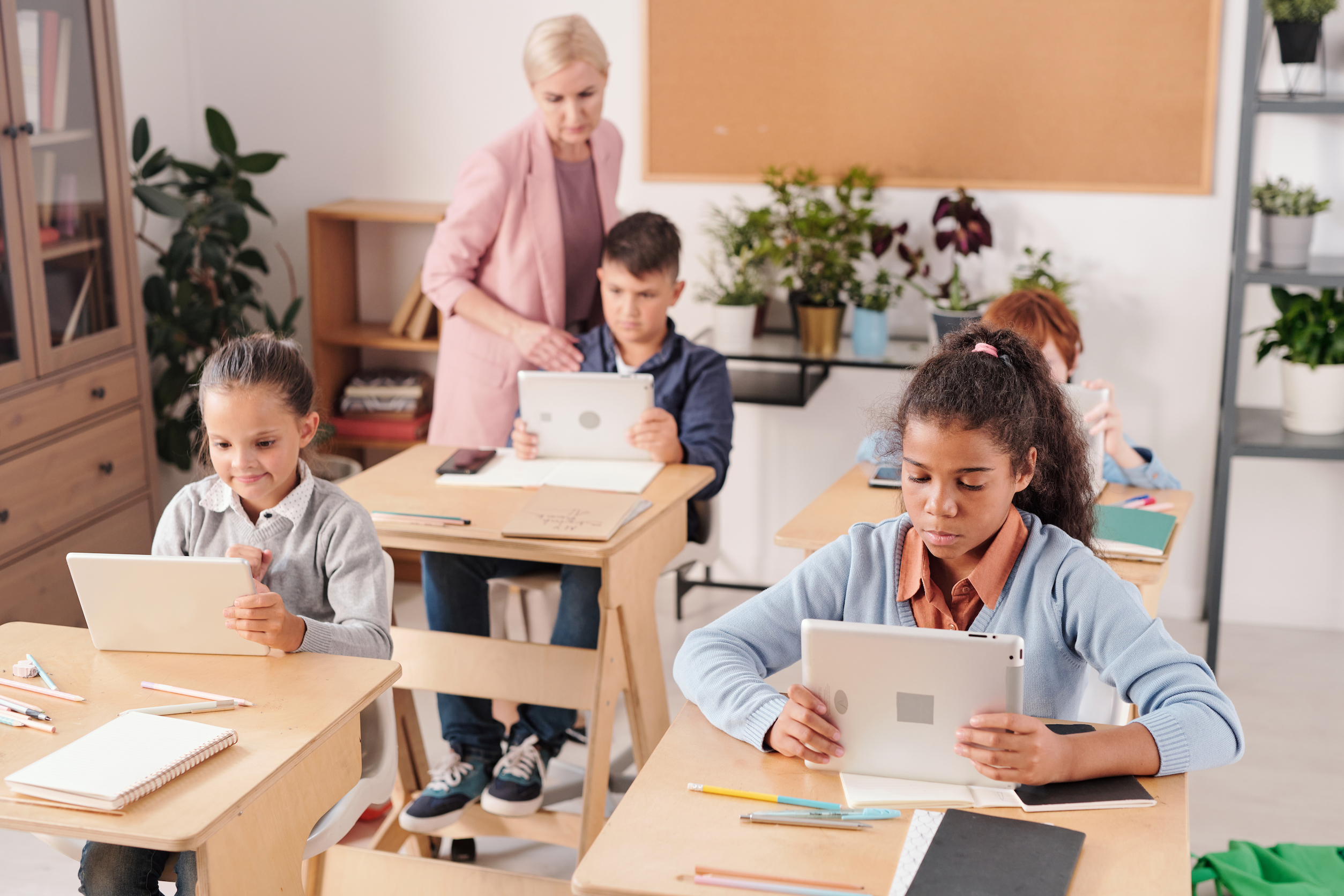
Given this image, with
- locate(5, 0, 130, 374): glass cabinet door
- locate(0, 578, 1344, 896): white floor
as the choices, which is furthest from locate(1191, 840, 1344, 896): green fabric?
locate(5, 0, 130, 374): glass cabinet door

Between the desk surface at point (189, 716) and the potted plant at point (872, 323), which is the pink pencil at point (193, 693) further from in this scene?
the potted plant at point (872, 323)

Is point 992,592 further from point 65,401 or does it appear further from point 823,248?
point 65,401

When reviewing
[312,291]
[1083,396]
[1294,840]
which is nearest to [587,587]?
[1083,396]

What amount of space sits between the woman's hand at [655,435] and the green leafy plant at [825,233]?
1076 millimetres

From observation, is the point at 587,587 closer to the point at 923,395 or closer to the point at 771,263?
the point at 923,395

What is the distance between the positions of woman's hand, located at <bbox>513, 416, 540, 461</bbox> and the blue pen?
3.44ft

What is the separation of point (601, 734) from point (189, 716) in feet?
2.99

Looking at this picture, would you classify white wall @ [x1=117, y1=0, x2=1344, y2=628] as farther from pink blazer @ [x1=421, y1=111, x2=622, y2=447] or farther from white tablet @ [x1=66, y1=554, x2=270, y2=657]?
white tablet @ [x1=66, y1=554, x2=270, y2=657]

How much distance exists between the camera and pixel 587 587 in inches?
95.0

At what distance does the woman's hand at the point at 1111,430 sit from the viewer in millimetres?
2297

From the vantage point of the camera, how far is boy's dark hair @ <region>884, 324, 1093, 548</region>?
1.43m

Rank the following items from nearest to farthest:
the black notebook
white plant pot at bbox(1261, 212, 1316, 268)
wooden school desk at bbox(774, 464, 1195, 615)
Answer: the black notebook, wooden school desk at bbox(774, 464, 1195, 615), white plant pot at bbox(1261, 212, 1316, 268)

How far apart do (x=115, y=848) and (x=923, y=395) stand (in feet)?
3.70

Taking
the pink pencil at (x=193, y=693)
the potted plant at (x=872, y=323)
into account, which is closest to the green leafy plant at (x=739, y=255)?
the potted plant at (x=872, y=323)
